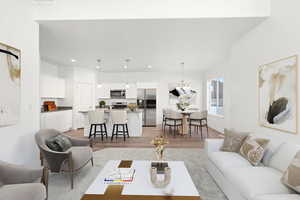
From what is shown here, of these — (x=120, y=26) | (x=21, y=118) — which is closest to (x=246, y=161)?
(x=120, y=26)

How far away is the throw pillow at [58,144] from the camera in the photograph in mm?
2543

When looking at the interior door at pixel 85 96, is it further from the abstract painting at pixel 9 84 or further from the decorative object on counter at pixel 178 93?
the abstract painting at pixel 9 84

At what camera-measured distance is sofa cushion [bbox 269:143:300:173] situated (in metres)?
1.85

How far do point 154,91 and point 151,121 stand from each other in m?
1.45

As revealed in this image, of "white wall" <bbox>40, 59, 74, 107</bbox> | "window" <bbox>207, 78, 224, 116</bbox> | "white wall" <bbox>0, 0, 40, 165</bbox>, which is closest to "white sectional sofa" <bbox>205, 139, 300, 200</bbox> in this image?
"white wall" <bbox>0, 0, 40, 165</bbox>

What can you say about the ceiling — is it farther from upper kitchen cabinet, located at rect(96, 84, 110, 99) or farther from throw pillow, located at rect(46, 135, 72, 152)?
upper kitchen cabinet, located at rect(96, 84, 110, 99)

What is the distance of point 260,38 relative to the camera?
294 cm

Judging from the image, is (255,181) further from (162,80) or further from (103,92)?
(103,92)

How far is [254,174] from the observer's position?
5.98ft

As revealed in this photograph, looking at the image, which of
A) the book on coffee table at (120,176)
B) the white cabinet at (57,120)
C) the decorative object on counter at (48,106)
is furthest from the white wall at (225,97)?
the decorative object on counter at (48,106)

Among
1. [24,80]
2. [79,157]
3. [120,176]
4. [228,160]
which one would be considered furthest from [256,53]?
[24,80]

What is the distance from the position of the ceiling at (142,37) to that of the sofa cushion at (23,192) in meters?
2.64

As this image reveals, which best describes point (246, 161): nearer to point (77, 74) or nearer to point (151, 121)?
point (151, 121)

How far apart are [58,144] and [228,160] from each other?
2636 millimetres
